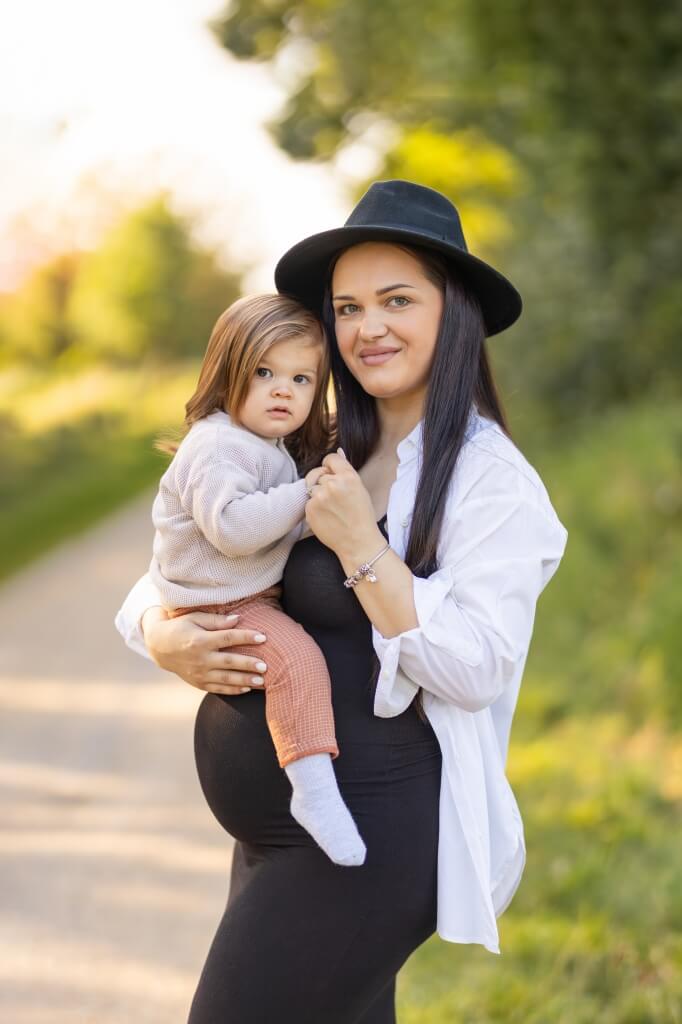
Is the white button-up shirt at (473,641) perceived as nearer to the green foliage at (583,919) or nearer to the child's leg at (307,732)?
the child's leg at (307,732)

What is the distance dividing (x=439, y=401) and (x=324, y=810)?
820mm

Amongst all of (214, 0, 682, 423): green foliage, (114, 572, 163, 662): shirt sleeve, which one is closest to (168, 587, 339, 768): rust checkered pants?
(114, 572, 163, 662): shirt sleeve

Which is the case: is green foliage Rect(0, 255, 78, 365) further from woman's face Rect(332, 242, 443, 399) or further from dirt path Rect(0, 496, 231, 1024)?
woman's face Rect(332, 242, 443, 399)

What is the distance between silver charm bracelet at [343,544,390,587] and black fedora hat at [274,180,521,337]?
0.62 m

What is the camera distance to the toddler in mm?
2041

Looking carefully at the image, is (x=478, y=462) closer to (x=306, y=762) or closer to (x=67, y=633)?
(x=306, y=762)

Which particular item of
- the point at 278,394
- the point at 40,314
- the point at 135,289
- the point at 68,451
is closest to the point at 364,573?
the point at 278,394

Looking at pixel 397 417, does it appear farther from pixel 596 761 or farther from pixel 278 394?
pixel 596 761

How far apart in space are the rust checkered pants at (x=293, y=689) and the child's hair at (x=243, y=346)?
18.5 inches

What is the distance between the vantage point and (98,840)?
475cm

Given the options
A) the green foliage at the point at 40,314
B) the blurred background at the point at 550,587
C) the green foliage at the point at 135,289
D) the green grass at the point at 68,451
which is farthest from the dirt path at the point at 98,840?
the green foliage at the point at 40,314

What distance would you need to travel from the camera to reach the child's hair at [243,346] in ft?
7.43

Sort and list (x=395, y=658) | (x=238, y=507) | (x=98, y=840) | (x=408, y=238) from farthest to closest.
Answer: (x=98, y=840)
(x=408, y=238)
(x=238, y=507)
(x=395, y=658)

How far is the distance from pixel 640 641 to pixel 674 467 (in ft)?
6.36
